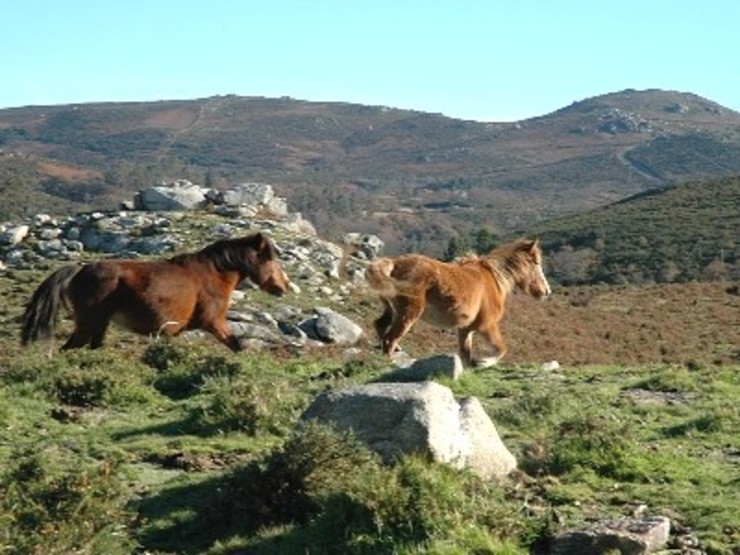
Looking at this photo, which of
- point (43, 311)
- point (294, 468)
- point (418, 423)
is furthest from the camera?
point (43, 311)

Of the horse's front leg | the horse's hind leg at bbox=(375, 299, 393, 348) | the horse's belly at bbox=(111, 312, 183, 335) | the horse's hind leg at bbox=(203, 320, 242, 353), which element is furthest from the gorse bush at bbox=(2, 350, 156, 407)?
the horse's front leg

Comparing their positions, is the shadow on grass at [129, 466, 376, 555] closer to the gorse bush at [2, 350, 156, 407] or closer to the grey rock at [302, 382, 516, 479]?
the grey rock at [302, 382, 516, 479]

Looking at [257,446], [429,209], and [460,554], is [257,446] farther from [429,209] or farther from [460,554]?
[429,209]

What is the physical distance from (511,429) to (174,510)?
377 cm

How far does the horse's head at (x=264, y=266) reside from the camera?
16000mm

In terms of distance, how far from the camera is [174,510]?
7.38 meters

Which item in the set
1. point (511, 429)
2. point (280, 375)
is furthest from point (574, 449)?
point (280, 375)

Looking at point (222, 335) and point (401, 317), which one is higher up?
point (401, 317)

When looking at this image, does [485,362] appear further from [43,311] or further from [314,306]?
[314,306]

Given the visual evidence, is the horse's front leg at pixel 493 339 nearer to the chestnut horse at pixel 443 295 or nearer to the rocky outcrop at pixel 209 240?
the chestnut horse at pixel 443 295

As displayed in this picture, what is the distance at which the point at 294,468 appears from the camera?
7.29 m

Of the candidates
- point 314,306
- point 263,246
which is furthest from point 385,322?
point 314,306

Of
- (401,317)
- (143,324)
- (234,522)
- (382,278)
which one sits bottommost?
(234,522)

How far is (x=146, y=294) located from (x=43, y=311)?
4.58 ft
